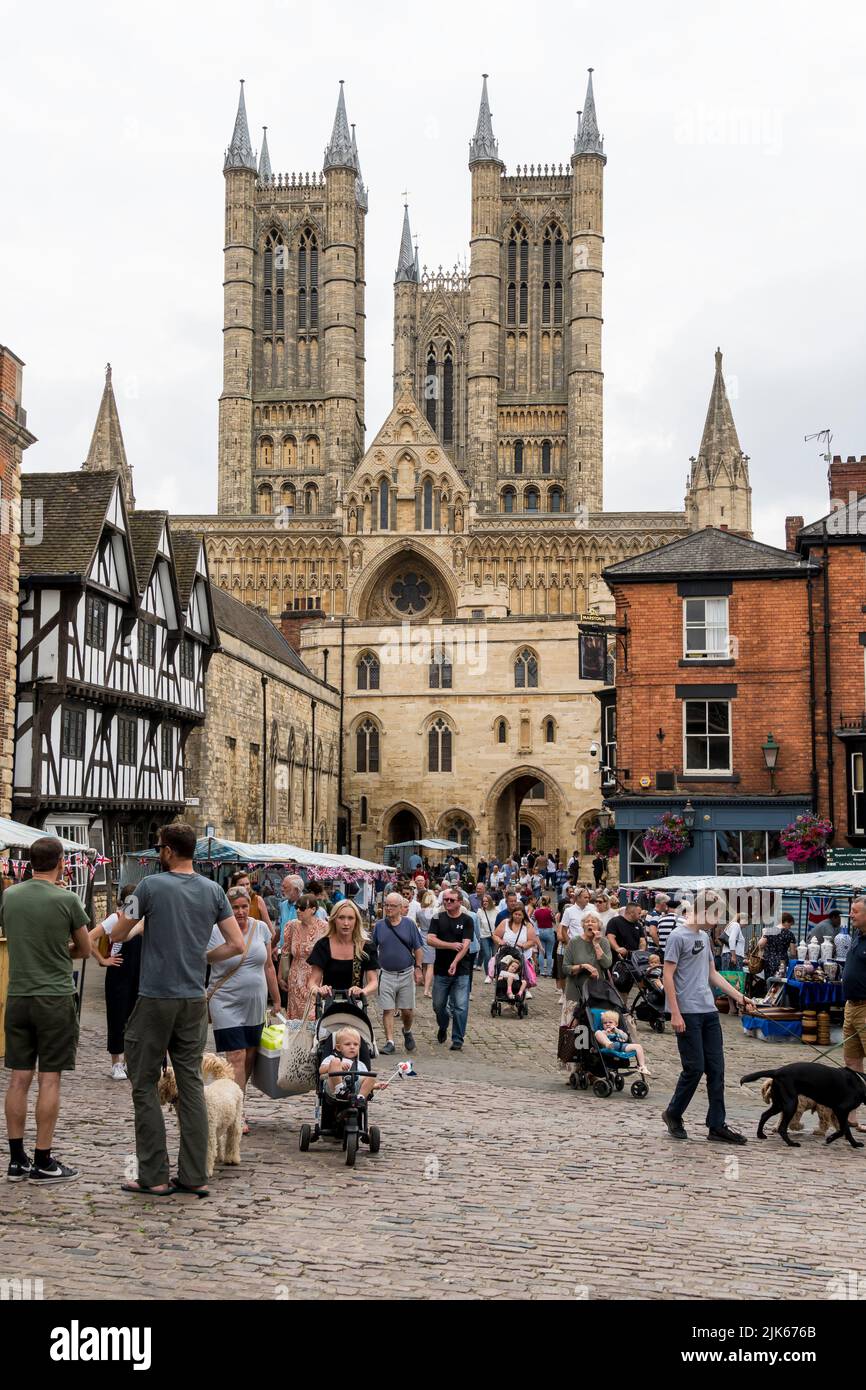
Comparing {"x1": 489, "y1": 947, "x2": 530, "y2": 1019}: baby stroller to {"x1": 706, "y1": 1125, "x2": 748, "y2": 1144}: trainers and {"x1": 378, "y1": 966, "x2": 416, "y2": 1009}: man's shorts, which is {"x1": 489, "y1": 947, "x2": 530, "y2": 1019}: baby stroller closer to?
{"x1": 378, "y1": 966, "x2": 416, "y2": 1009}: man's shorts

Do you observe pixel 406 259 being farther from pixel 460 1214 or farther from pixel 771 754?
pixel 460 1214

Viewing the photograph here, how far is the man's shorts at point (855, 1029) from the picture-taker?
939cm

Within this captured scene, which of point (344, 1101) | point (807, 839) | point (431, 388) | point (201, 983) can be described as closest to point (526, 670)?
point (807, 839)

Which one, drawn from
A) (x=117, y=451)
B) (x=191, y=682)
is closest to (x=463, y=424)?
(x=117, y=451)

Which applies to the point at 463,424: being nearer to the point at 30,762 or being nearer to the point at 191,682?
the point at 191,682

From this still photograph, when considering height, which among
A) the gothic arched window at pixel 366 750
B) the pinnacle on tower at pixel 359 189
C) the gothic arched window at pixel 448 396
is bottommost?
the gothic arched window at pixel 366 750

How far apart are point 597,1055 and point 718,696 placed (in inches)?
631

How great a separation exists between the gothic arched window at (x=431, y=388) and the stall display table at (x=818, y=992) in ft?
264

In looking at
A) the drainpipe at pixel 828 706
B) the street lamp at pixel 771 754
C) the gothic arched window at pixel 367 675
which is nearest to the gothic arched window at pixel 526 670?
the gothic arched window at pixel 367 675

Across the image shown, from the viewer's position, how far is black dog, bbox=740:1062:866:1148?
861 centimetres

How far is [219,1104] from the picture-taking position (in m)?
7.12

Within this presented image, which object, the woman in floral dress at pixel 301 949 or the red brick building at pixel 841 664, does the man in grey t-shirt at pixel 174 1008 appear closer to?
the woman in floral dress at pixel 301 949

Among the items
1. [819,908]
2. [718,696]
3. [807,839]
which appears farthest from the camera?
[718,696]

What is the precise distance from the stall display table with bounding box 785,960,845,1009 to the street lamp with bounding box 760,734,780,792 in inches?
457
